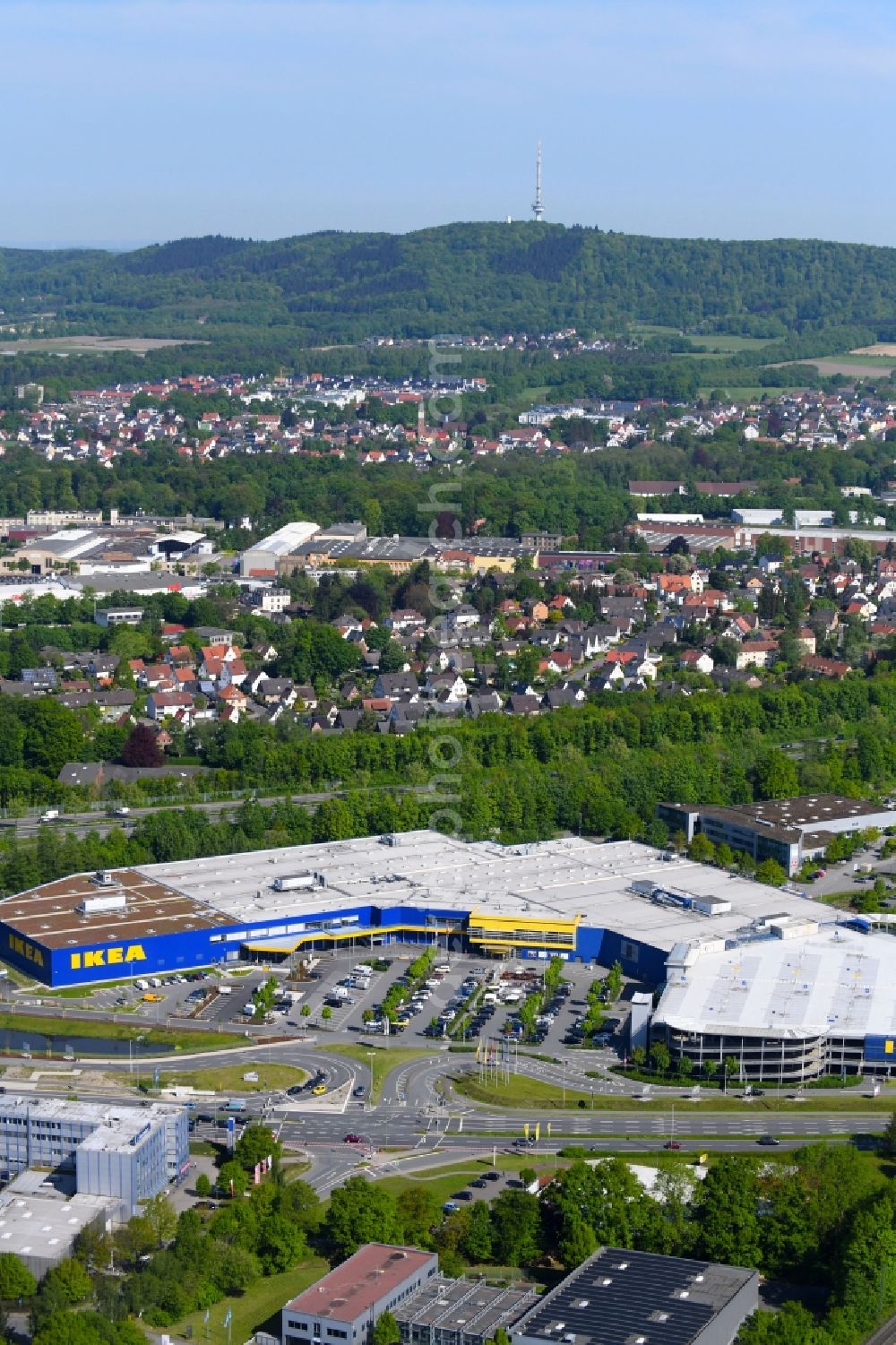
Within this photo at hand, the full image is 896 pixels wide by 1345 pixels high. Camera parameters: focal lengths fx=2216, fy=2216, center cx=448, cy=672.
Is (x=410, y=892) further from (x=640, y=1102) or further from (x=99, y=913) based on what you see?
(x=640, y=1102)

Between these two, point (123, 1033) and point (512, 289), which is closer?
point (123, 1033)

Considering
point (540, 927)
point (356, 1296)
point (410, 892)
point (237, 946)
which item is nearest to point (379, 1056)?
point (237, 946)

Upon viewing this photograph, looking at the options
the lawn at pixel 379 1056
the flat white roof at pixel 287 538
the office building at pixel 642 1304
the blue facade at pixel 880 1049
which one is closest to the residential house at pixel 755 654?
the flat white roof at pixel 287 538

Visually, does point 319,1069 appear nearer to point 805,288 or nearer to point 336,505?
point 336,505

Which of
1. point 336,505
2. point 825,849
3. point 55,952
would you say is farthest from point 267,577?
point 55,952

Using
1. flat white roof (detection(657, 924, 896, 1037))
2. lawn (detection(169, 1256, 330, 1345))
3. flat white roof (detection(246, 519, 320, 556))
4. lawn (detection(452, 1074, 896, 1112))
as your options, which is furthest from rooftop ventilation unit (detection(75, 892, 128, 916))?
flat white roof (detection(246, 519, 320, 556))
